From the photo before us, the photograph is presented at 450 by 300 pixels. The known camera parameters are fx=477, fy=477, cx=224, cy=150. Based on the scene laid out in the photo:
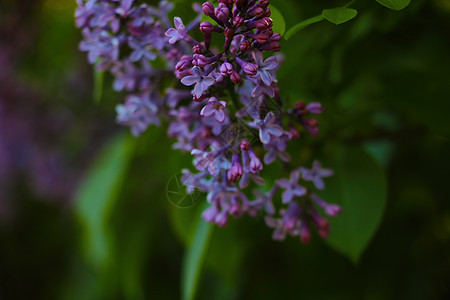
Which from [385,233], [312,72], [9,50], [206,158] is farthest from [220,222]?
[9,50]

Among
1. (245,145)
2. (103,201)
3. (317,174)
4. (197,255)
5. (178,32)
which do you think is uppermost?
(178,32)

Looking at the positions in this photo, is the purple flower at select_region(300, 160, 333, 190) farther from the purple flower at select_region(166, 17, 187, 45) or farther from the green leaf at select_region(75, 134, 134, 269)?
the green leaf at select_region(75, 134, 134, 269)

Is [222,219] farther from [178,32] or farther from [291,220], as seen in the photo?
[178,32]

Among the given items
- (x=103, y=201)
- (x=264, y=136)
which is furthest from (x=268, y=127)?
(x=103, y=201)

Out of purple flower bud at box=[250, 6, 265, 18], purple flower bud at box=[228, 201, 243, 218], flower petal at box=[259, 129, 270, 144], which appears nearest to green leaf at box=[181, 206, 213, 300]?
purple flower bud at box=[228, 201, 243, 218]

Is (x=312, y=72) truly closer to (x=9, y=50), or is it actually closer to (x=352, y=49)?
(x=352, y=49)

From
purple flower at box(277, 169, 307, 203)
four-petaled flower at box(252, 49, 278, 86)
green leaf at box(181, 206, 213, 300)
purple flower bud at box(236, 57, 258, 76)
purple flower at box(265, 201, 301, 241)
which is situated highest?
purple flower bud at box(236, 57, 258, 76)

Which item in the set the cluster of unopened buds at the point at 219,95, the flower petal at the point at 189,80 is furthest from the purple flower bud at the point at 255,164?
the flower petal at the point at 189,80
